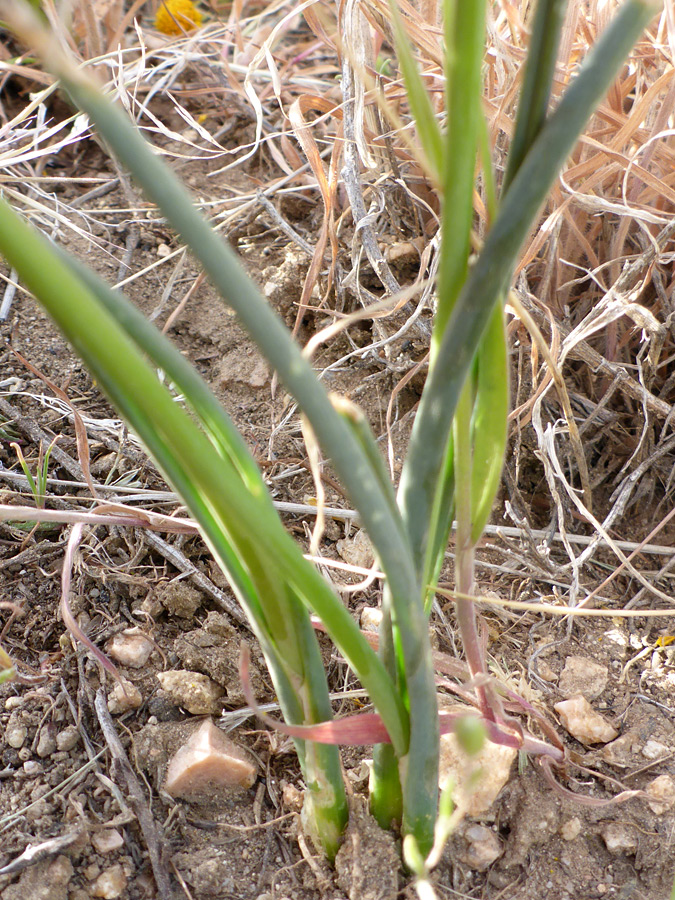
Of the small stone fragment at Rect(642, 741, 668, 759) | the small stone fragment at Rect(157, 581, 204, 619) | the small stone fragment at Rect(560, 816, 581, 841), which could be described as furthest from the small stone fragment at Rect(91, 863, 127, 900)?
the small stone fragment at Rect(642, 741, 668, 759)

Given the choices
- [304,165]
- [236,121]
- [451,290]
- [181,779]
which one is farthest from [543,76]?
[236,121]

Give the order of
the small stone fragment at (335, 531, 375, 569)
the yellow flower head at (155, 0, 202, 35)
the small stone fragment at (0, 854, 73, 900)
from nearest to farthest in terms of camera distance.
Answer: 1. the small stone fragment at (0, 854, 73, 900)
2. the small stone fragment at (335, 531, 375, 569)
3. the yellow flower head at (155, 0, 202, 35)

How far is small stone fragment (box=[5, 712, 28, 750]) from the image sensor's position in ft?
2.37

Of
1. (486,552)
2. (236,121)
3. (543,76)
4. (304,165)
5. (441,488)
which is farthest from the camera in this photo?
(236,121)

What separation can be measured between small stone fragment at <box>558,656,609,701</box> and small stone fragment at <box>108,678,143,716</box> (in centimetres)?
47

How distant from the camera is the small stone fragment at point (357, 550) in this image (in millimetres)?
914

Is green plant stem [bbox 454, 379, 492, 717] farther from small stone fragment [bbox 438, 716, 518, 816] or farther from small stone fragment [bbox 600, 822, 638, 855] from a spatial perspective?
small stone fragment [bbox 600, 822, 638, 855]

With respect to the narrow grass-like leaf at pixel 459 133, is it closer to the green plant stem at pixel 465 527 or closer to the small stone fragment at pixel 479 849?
the green plant stem at pixel 465 527

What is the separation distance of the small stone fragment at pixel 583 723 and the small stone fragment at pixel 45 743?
1.75 ft

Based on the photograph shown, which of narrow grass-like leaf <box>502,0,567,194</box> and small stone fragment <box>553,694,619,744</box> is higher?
narrow grass-like leaf <box>502,0,567,194</box>

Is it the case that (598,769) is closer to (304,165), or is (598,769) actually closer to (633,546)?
(633,546)

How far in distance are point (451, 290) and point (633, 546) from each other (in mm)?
622

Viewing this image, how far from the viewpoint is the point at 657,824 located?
700 mm

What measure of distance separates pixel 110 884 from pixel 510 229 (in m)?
0.63
